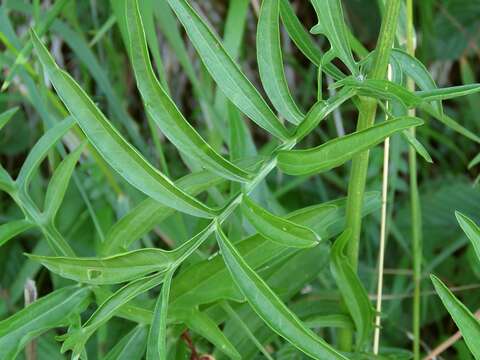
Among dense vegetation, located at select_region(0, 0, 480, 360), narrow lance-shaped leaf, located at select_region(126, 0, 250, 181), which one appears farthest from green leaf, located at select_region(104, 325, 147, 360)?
narrow lance-shaped leaf, located at select_region(126, 0, 250, 181)

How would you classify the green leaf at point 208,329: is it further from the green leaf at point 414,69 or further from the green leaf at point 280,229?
the green leaf at point 414,69

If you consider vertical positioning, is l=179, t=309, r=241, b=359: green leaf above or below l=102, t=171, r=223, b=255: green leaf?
below

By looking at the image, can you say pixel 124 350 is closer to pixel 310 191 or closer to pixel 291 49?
pixel 310 191

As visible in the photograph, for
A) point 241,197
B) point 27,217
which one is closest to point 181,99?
point 27,217

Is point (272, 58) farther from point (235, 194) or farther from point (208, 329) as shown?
point (208, 329)

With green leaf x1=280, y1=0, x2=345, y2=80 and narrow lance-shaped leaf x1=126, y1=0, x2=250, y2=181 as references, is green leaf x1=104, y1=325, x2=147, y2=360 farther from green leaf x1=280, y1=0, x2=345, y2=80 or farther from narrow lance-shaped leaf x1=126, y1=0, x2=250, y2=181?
green leaf x1=280, y1=0, x2=345, y2=80

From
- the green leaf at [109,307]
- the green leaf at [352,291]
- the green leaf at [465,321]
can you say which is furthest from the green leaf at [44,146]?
the green leaf at [465,321]

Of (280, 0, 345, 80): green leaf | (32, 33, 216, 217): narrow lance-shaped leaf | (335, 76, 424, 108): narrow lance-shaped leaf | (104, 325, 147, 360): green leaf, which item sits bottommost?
(104, 325, 147, 360): green leaf
